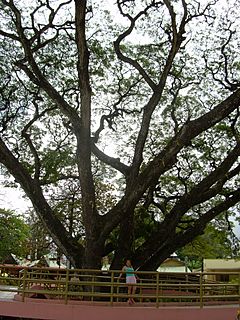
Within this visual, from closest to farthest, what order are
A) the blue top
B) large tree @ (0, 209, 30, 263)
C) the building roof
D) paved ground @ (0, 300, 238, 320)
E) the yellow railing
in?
paved ground @ (0, 300, 238, 320) < the yellow railing < the blue top < large tree @ (0, 209, 30, 263) < the building roof

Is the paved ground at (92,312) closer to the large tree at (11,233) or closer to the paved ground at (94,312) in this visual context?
the paved ground at (94,312)

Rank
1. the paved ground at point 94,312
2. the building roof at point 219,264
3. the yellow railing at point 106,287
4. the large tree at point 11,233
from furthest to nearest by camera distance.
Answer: the building roof at point 219,264, the large tree at point 11,233, the yellow railing at point 106,287, the paved ground at point 94,312

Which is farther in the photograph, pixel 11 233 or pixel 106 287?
pixel 11 233

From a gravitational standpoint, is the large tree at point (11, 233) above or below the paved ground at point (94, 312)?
above

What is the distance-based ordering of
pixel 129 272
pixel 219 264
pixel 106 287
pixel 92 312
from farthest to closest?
1. pixel 219 264
2. pixel 106 287
3. pixel 129 272
4. pixel 92 312

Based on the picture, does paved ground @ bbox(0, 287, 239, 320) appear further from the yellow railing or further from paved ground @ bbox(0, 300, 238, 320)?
the yellow railing

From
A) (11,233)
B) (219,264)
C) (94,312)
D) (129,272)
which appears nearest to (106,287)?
(129,272)

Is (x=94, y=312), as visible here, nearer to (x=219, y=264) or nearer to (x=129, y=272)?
→ (x=129, y=272)

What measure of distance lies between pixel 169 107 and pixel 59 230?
21.6 ft

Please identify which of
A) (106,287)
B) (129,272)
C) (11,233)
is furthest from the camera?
(11,233)

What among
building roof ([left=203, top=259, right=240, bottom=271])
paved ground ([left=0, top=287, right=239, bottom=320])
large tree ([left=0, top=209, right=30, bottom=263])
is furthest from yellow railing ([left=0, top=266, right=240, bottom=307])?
building roof ([left=203, top=259, right=240, bottom=271])

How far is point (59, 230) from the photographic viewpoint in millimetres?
13531

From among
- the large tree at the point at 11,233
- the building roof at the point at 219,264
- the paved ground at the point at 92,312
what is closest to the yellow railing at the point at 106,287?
the paved ground at the point at 92,312

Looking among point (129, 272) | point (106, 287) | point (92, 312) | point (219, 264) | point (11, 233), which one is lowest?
point (92, 312)
